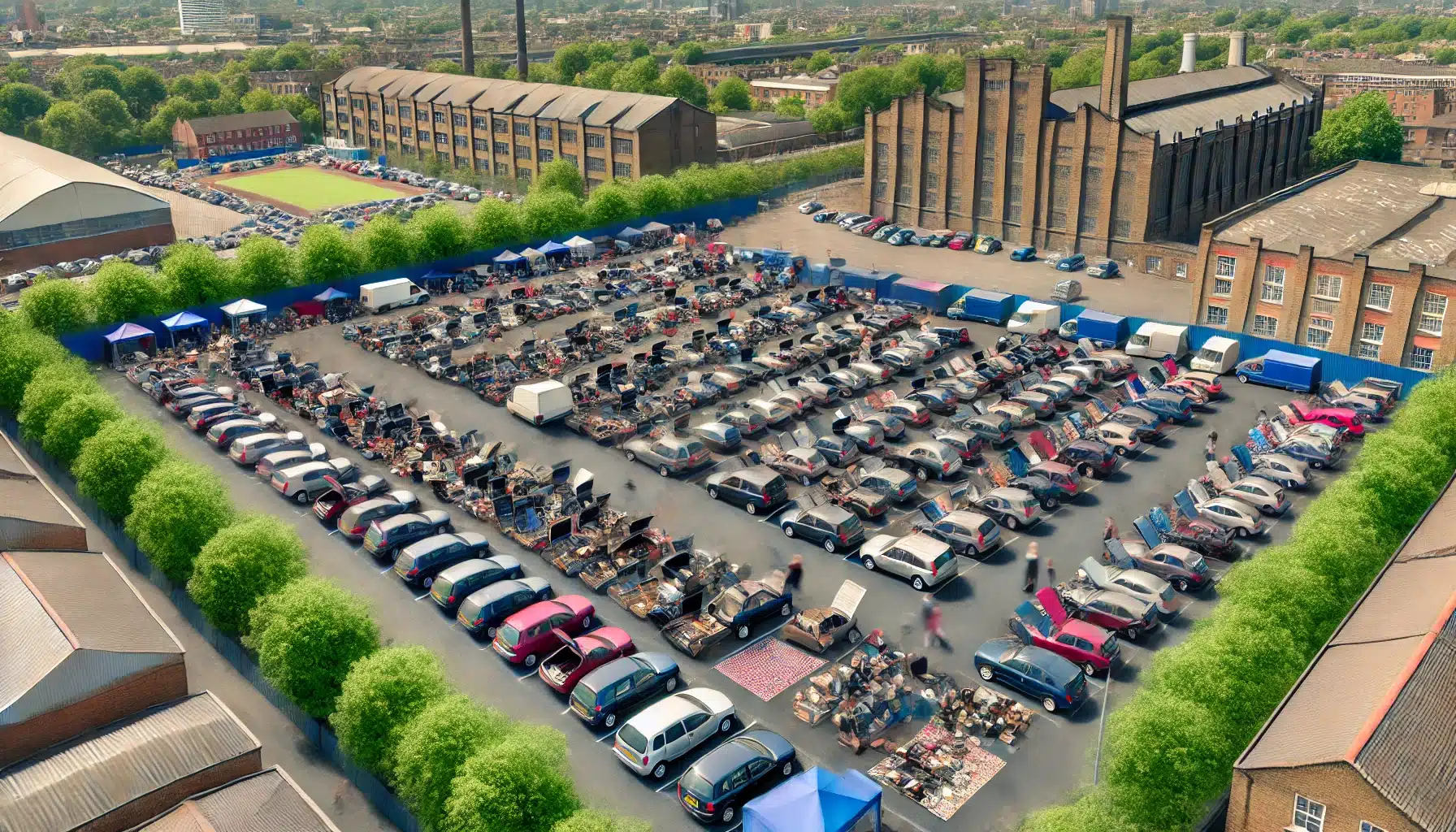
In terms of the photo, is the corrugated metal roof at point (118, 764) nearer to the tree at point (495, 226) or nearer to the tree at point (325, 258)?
the tree at point (325, 258)

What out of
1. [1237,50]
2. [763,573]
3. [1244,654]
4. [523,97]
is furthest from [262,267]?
[1237,50]

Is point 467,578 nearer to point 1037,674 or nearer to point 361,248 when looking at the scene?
point 1037,674

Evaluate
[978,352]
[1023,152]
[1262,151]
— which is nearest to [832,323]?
[978,352]

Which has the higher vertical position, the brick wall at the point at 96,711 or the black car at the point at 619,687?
the brick wall at the point at 96,711

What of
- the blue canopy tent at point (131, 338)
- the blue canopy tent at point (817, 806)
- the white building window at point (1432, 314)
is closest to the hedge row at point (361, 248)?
the blue canopy tent at point (131, 338)

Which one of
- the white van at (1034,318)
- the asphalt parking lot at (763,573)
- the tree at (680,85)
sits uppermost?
the tree at (680,85)
